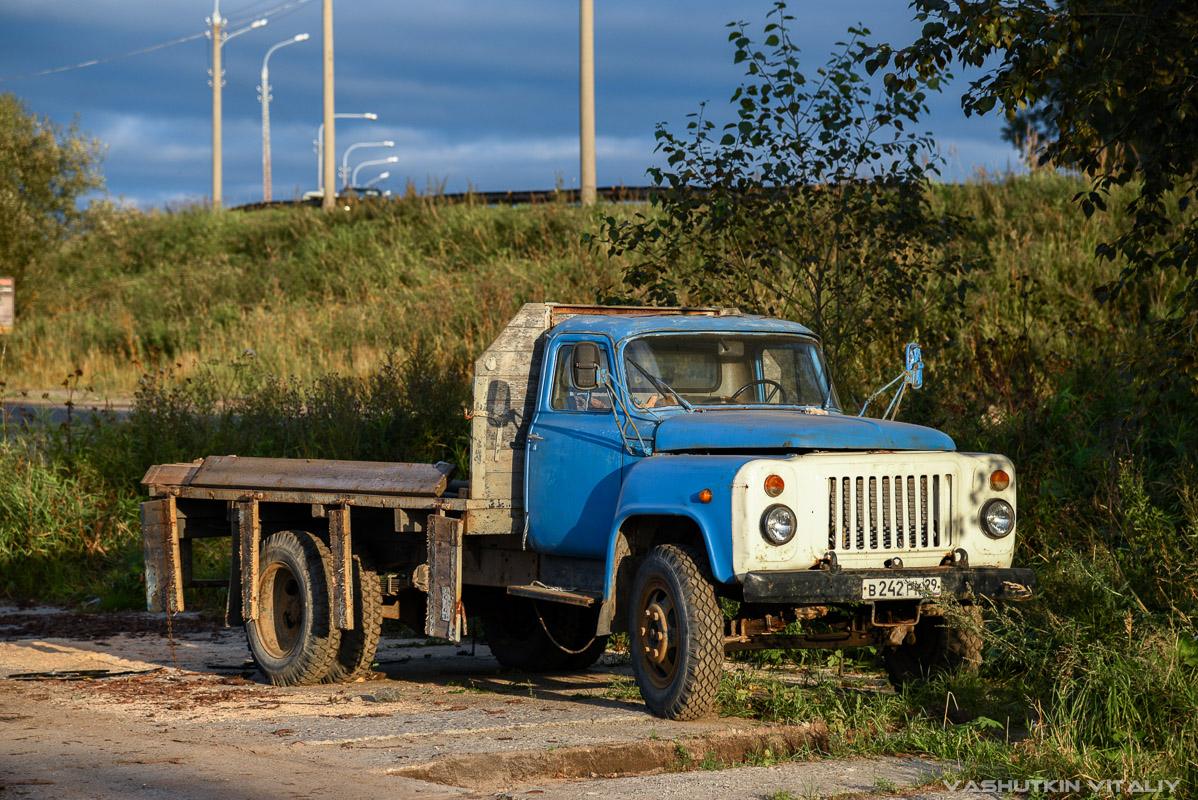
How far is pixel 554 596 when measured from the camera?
24.5 ft

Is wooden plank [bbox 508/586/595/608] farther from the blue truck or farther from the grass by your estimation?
the grass

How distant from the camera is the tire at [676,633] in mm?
6477

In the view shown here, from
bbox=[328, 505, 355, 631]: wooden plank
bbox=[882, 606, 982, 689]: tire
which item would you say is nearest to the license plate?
bbox=[882, 606, 982, 689]: tire


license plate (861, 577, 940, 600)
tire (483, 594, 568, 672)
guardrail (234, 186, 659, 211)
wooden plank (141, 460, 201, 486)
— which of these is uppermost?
guardrail (234, 186, 659, 211)

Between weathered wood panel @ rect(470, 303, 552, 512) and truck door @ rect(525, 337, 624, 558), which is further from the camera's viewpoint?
weathered wood panel @ rect(470, 303, 552, 512)

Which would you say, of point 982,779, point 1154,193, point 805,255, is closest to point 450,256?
point 805,255

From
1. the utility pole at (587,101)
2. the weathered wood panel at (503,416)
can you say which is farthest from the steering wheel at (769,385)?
the utility pole at (587,101)

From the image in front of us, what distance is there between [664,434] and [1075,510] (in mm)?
4093

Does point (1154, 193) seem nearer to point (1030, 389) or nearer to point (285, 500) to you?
point (1030, 389)

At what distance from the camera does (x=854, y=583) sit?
6418 millimetres

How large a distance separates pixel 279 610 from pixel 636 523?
3110mm

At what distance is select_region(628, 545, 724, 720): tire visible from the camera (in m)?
6.48

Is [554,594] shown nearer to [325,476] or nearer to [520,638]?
[520,638]

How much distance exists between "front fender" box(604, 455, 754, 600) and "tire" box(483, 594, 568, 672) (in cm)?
213
